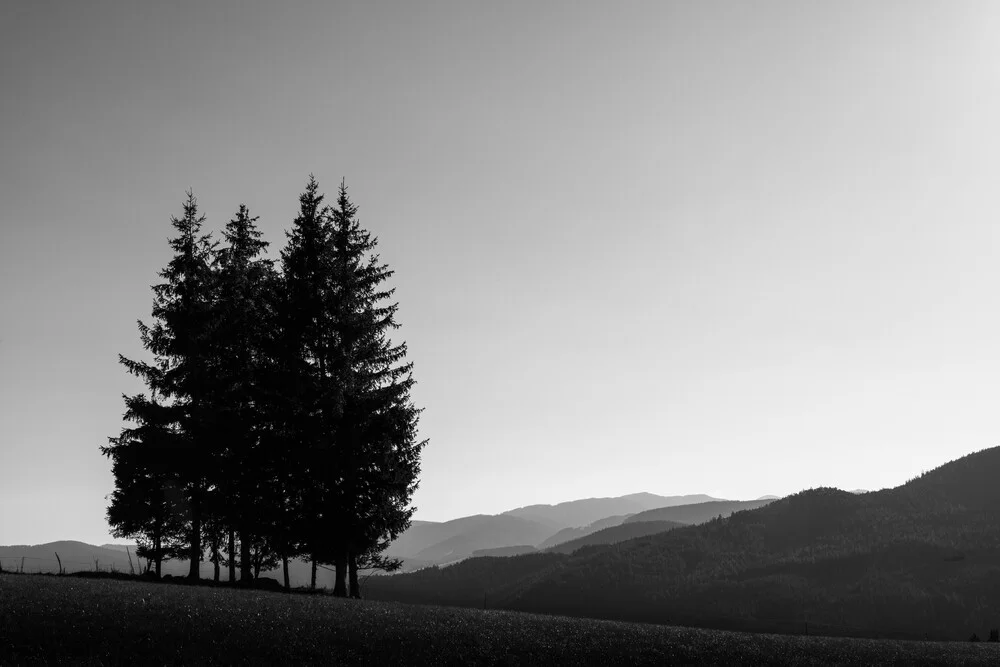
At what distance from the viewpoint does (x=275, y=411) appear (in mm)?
32406

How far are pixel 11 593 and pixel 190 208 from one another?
2168 centimetres

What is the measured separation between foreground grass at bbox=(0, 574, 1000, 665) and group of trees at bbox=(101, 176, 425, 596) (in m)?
5.21

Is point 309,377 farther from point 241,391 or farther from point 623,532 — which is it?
Result: point 623,532

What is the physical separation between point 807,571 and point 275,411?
60.0m

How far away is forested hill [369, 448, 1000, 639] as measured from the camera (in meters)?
57.8

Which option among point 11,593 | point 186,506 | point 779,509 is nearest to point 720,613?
point 779,509

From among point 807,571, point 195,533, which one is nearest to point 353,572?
point 195,533

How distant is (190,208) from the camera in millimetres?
37969

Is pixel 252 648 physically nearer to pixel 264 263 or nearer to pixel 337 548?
pixel 337 548

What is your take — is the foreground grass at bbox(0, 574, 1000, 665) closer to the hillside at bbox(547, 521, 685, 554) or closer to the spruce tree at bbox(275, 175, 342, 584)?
the spruce tree at bbox(275, 175, 342, 584)

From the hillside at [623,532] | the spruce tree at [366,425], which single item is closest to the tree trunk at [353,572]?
the spruce tree at [366,425]

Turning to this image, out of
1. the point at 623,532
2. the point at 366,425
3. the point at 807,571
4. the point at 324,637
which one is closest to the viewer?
the point at 324,637

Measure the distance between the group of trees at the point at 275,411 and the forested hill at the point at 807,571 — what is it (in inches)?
1389

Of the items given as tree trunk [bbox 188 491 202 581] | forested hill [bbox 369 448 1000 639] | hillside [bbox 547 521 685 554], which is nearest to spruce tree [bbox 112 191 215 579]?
tree trunk [bbox 188 491 202 581]
